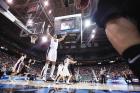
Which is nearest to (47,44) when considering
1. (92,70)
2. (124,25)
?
(92,70)

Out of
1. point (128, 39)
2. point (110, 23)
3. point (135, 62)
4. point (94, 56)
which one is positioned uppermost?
point (94, 56)

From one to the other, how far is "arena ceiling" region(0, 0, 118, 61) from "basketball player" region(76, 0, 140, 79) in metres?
5.69

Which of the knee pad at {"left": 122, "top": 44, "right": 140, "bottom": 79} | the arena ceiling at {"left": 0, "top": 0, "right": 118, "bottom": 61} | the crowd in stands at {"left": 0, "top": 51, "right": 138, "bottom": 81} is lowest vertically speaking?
the knee pad at {"left": 122, "top": 44, "right": 140, "bottom": 79}

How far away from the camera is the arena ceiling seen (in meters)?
15.1

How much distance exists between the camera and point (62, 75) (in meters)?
8.23

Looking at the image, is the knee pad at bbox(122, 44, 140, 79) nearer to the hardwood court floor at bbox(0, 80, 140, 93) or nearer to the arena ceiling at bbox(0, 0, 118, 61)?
the hardwood court floor at bbox(0, 80, 140, 93)

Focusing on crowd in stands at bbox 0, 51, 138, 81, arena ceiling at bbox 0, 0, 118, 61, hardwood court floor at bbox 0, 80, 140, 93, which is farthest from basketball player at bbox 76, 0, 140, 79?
crowd in stands at bbox 0, 51, 138, 81

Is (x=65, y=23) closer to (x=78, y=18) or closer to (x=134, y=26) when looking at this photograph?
(x=78, y=18)

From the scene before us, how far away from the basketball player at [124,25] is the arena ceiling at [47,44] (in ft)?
18.7

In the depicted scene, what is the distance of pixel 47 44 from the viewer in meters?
25.2

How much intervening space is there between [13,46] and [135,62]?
23.1 m

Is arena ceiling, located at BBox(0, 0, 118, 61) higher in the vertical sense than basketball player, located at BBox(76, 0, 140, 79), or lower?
higher

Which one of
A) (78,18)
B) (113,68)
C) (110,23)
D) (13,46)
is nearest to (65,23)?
(78,18)

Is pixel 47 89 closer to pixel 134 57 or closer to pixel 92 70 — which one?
pixel 134 57
